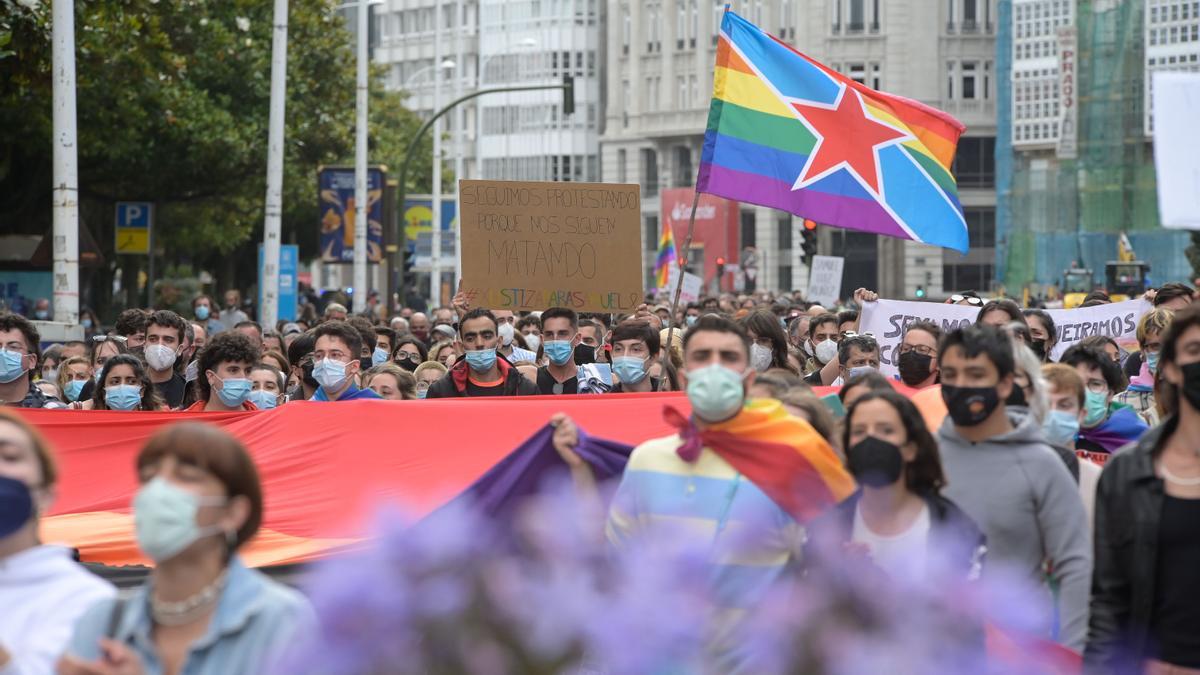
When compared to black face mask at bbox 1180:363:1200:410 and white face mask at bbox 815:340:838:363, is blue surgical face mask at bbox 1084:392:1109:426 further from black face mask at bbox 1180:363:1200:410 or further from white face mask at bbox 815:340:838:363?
white face mask at bbox 815:340:838:363

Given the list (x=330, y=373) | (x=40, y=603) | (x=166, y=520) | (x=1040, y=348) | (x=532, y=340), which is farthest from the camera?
(x=532, y=340)

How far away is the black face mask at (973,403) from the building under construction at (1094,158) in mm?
51008

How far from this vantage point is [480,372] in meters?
10.7

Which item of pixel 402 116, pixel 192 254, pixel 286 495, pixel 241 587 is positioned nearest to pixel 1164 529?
pixel 241 587

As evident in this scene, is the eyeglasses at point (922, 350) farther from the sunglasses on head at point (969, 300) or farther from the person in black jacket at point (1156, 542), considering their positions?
the sunglasses on head at point (969, 300)

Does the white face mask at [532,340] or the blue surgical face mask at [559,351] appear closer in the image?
the blue surgical face mask at [559,351]

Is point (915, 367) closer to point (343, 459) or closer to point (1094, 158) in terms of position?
point (343, 459)

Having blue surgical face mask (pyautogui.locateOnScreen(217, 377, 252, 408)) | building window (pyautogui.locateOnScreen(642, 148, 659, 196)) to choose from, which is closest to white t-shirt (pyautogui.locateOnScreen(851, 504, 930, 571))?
blue surgical face mask (pyautogui.locateOnScreen(217, 377, 252, 408))

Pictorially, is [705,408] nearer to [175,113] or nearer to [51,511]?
[51,511]

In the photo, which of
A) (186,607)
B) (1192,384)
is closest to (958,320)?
(1192,384)

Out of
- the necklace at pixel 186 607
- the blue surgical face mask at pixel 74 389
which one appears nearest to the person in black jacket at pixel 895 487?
the necklace at pixel 186 607

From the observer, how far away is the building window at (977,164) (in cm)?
8888

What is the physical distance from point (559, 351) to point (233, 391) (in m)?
2.05

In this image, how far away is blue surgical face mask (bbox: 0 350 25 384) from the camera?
10.7 m
